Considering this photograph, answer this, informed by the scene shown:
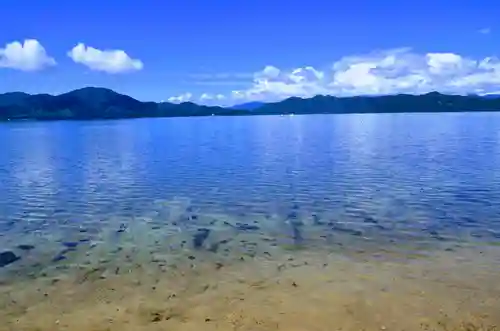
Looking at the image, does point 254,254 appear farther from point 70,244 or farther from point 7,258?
point 7,258

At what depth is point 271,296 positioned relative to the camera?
15.3 metres

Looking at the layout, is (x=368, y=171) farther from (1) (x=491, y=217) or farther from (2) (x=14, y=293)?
(2) (x=14, y=293)

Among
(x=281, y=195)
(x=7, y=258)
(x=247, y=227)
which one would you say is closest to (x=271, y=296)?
(x=247, y=227)

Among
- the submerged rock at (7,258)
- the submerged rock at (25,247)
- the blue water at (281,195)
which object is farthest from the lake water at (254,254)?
the submerged rock at (25,247)

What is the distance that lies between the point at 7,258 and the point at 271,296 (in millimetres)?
11966

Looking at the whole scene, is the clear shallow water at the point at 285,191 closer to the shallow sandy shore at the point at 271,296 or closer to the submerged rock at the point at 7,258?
the submerged rock at the point at 7,258

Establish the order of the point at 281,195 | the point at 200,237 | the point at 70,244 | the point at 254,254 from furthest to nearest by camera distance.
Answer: the point at 281,195, the point at 200,237, the point at 70,244, the point at 254,254

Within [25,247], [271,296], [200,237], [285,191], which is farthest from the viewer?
[285,191]

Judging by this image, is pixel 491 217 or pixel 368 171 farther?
pixel 368 171

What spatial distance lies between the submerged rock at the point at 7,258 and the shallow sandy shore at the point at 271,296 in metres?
2.87

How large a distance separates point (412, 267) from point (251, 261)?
20.8ft

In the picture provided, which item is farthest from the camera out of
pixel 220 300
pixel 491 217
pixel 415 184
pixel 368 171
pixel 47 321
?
pixel 368 171

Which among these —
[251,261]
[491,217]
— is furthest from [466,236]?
[251,261]

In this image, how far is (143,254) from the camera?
2031 centimetres
